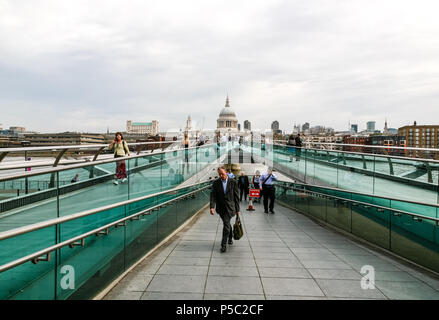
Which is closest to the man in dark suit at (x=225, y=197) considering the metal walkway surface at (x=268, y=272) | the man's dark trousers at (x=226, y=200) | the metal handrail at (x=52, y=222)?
the man's dark trousers at (x=226, y=200)

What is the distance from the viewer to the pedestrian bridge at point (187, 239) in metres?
3.97

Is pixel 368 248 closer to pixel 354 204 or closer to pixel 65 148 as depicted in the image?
pixel 354 204

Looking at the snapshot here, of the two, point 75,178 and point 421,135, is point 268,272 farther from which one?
point 421,135

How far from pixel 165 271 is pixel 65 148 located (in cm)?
308

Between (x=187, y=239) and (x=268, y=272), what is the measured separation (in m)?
3.07

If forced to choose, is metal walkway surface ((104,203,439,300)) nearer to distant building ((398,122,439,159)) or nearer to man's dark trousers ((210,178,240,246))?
man's dark trousers ((210,178,240,246))

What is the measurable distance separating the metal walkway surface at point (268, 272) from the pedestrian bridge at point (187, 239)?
0.02 m

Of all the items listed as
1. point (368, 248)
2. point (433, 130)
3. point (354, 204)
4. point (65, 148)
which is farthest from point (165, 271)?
point (433, 130)

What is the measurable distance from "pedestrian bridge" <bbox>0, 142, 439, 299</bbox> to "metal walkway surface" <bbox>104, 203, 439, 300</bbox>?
2 cm

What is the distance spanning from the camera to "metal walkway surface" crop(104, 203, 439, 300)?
5.04 m

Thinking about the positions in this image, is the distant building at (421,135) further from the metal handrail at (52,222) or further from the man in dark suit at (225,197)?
the metal handrail at (52,222)

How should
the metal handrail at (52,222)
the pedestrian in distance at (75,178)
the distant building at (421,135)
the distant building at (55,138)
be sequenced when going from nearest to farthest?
the metal handrail at (52,222) < the pedestrian in distance at (75,178) < the distant building at (55,138) < the distant building at (421,135)

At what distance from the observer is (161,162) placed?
859cm

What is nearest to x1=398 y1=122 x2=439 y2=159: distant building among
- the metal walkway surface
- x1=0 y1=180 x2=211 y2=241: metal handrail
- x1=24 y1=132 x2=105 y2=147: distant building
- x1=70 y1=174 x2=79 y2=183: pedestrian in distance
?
x1=24 y1=132 x2=105 y2=147: distant building
